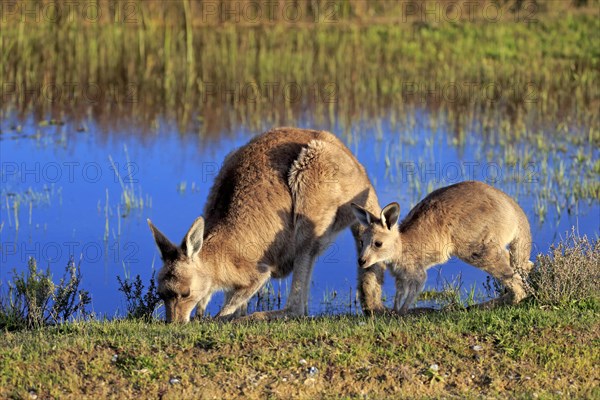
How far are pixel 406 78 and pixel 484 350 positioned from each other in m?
11.2

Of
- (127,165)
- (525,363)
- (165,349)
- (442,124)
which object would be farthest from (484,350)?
(442,124)

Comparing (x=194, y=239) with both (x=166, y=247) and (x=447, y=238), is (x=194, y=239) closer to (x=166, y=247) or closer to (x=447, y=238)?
(x=166, y=247)

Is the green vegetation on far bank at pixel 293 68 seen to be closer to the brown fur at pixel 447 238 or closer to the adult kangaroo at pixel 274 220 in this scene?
the adult kangaroo at pixel 274 220

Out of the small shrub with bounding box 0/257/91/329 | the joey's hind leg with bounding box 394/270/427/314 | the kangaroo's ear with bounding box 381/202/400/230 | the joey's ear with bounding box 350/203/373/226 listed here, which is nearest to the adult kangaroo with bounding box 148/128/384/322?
the joey's hind leg with bounding box 394/270/427/314

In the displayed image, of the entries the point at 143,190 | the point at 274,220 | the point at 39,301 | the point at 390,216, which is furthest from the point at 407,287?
the point at 143,190

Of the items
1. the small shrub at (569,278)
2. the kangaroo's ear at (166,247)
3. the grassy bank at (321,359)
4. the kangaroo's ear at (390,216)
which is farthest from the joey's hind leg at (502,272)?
the kangaroo's ear at (166,247)

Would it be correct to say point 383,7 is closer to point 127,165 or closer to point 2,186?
point 127,165

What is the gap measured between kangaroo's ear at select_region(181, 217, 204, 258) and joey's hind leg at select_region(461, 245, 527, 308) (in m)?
2.39

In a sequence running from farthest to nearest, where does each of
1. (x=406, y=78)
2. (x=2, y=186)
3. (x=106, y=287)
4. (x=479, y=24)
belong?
(x=479, y=24) < (x=406, y=78) < (x=2, y=186) < (x=106, y=287)

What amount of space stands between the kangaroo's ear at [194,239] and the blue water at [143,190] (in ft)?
5.01

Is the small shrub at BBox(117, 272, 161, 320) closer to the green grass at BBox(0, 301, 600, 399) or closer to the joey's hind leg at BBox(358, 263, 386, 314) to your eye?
the green grass at BBox(0, 301, 600, 399)

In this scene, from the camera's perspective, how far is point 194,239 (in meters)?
8.75

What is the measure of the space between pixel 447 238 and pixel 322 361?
249 cm

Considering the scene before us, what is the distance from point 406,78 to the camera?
18453mm
